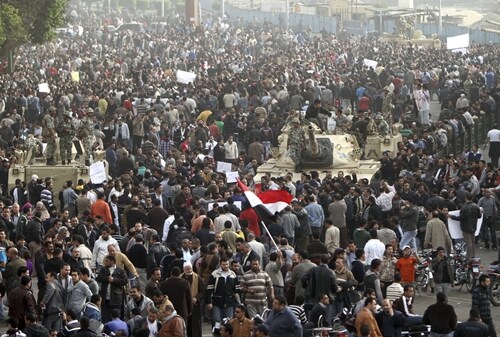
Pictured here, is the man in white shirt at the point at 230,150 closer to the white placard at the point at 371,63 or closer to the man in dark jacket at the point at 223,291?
the man in dark jacket at the point at 223,291

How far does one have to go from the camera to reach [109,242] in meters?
26.6

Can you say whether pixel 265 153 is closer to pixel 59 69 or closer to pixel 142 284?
pixel 142 284

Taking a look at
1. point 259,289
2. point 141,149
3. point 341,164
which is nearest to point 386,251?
point 259,289

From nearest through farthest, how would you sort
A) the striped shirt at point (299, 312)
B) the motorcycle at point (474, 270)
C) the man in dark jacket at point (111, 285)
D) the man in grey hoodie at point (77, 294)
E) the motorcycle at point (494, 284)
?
the striped shirt at point (299, 312), the man in grey hoodie at point (77, 294), the man in dark jacket at point (111, 285), the motorcycle at point (494, 284), the motorcycle at point (474, 270)

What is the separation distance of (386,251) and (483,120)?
18997 millimetres

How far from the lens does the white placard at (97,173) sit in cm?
3512

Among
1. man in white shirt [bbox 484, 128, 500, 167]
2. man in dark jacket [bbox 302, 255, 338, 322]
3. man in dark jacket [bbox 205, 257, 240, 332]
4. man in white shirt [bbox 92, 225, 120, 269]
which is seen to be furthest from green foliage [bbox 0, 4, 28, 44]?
man in dark jacket [bbox 302, 255, 338, 322]

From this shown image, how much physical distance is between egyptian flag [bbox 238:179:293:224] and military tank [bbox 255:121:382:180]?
5818mm

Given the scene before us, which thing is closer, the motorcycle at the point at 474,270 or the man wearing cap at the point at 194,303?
the man wearing cap at the point at 194,303

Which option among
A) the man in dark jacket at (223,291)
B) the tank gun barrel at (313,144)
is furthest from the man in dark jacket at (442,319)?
the tank gun barrel at (313,144)

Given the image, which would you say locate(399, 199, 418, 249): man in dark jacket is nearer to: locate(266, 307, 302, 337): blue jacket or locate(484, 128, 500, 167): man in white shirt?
locate(266, 307, 302, 337): blue jacket

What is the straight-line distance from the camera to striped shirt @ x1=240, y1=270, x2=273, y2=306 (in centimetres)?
2427

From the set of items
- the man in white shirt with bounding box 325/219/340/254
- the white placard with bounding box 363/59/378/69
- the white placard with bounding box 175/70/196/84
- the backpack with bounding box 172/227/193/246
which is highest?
the backpack with bounding box 172/227/193/246

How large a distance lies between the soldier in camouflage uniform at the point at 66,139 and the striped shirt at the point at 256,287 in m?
12.8
